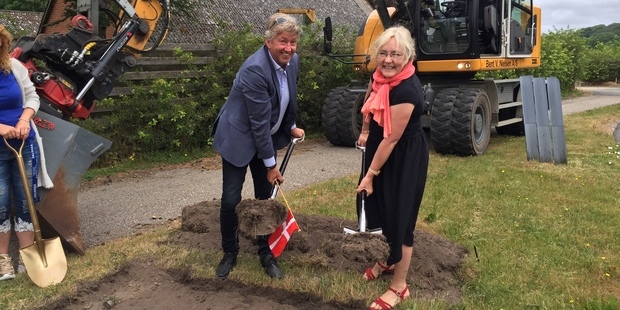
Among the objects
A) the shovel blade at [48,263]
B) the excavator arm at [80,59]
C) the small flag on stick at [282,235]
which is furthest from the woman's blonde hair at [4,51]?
the small flag on stick at [282,235]

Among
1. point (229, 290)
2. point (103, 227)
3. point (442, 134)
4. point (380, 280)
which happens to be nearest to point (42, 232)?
point (103, 227)

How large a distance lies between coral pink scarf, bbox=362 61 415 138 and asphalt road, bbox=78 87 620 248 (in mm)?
3021

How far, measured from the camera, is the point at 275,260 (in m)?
4.19

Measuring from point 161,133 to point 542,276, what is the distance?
21.0ft

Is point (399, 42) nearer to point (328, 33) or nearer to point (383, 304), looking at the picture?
point (383, 304)

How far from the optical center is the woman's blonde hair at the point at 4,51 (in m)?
3.92

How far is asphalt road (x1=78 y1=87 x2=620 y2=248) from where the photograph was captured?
558cm

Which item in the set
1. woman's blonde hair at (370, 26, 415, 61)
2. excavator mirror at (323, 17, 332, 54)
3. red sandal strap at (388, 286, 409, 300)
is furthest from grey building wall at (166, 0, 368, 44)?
red sandal strap at (388, 286, 409, 300)

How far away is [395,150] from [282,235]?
1.20m

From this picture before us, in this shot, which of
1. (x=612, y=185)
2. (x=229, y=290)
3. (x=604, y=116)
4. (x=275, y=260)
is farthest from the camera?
(x=604, y=116)

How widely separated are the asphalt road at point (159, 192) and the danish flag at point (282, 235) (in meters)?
1.83

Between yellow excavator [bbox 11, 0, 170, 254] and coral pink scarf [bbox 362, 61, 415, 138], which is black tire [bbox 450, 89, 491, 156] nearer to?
yellow excavator [bbox 11, 0, 170, 254]

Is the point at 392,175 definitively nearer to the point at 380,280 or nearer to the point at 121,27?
the point at 380,280

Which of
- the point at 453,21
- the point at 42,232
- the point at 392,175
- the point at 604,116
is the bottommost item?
the point at 604,116
